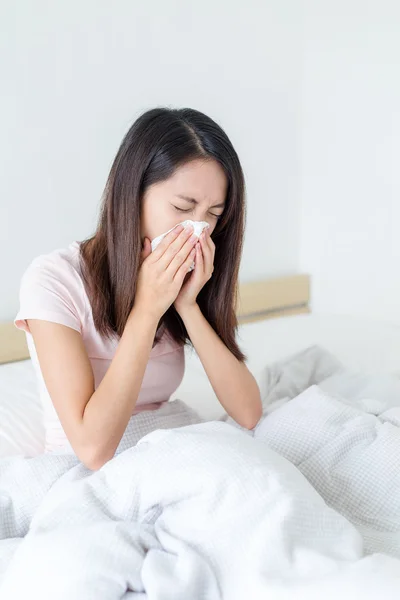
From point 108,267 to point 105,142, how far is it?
106 centimetres

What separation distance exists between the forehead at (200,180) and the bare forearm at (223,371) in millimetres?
239

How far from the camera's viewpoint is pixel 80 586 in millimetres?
747

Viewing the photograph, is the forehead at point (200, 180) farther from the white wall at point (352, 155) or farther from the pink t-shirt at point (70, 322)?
the white wall at point (352, 155)

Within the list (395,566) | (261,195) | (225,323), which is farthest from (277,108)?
(395,566)

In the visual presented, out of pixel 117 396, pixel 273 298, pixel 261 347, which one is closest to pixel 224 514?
pixel 117 396

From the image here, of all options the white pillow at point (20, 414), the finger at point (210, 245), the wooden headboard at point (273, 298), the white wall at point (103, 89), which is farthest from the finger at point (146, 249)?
the wooden headboard at point (273, 298)

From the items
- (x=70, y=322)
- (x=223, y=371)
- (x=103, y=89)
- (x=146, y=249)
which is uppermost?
(x=103, y=89)

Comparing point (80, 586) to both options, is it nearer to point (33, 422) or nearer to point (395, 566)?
point (395, 566)

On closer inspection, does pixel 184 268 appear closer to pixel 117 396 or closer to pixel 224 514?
pixel 117 396

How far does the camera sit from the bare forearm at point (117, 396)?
3.67ft

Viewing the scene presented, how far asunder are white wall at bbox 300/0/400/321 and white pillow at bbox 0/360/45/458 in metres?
1.40

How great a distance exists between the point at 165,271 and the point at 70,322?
0.19 meters

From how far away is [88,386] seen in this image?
3.80 ft

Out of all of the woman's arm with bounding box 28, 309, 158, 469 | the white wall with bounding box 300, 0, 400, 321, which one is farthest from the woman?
the white wall with bounding box 300, 0, 400, 321
